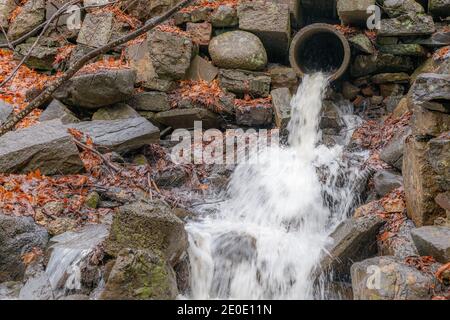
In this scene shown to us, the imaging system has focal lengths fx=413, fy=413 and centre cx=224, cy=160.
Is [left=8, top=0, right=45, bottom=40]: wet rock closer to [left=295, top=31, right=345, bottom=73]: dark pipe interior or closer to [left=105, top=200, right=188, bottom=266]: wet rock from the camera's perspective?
[left=295, top=31, right=345, bottom=73]: dark pipe interior

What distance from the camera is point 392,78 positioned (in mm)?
7551

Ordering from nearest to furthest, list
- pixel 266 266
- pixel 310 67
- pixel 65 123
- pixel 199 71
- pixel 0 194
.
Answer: pixel 266 266 < pixel 0 194 < pixel 65 123 < pixel 199 71 < pixel 310 67

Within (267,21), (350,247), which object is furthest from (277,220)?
(267,21)

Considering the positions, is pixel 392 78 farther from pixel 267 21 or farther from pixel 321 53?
pixel 267 21

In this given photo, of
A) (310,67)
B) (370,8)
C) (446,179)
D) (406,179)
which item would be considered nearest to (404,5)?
(370,8)

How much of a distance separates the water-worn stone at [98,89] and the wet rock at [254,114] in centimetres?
190

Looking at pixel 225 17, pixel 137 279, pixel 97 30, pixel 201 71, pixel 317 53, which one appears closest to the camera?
pixel 137 279

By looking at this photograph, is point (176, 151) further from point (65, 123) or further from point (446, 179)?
point (446, 179)

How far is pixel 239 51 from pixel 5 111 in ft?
13.7

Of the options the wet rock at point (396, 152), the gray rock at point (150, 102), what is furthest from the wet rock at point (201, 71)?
the wet rock at point (396, 152)

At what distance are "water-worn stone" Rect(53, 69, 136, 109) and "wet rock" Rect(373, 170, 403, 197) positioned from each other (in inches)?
161

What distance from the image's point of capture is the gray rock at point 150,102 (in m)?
7.25
